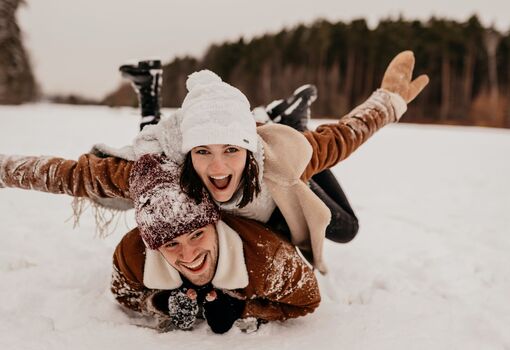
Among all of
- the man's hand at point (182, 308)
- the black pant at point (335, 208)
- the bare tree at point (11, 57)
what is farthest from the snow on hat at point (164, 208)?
the bare tree at point (11, 57)

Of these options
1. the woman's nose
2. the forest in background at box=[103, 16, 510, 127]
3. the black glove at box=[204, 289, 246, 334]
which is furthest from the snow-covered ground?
the forest in background at box=[103, 16, 510, 127]

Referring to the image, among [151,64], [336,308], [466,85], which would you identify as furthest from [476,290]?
[466,85]

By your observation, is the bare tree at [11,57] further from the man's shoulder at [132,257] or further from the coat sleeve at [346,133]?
the coat sleeve at [346,133]

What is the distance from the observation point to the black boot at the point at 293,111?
9.25 feet

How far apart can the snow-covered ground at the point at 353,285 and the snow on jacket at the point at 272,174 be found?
458mm

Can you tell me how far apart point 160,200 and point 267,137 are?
0.61m

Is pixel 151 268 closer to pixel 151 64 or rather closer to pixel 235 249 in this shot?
pixel 235 249

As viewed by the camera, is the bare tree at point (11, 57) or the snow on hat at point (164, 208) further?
the bare tree at point (11, 57)

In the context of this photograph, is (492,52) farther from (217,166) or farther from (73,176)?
(73,176)

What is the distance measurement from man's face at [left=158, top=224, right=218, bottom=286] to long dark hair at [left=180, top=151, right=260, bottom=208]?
149 millimetres

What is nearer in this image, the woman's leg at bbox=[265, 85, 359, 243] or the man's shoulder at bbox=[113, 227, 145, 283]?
the man's shoulder at bbox=[113, 227, 145, 283]

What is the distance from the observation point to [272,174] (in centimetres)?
193

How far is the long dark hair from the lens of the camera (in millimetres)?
1727

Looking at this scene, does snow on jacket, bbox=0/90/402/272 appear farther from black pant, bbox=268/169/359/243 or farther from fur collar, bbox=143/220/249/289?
black pant, bbox=268/169/359/243
